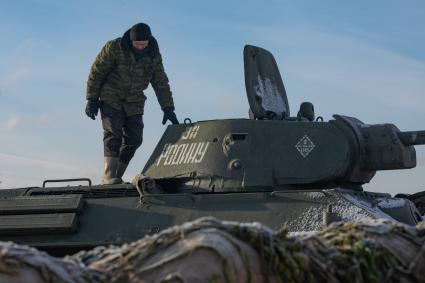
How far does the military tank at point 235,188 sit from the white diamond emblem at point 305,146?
11 mm

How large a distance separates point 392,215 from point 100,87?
387 centimetres

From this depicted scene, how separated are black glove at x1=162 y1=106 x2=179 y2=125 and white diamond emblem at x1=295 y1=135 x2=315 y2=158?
2058mm

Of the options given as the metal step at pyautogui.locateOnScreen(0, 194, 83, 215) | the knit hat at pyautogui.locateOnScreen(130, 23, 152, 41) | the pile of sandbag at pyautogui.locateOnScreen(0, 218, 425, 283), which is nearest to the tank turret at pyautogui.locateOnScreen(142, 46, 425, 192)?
the metal step at pyautogui.locateOnScreen(0, 194, 83, 215)

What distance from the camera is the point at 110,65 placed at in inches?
382

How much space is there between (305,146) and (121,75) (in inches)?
102

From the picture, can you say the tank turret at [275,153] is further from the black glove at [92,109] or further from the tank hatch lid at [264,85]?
the black glove at [92,109]

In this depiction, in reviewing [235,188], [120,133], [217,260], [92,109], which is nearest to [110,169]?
[120,133]

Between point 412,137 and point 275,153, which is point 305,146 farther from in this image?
point 412,137

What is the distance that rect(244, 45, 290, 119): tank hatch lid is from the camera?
31.6 feet

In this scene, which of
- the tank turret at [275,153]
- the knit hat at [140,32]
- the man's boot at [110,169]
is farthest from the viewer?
the man's boot at [110,169]

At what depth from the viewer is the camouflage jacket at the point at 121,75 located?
381 inches

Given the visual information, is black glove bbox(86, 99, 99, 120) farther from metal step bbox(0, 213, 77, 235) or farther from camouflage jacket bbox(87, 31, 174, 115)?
metal step bbox(0, 213, 77, 235)

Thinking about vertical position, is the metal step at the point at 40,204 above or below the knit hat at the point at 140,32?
below

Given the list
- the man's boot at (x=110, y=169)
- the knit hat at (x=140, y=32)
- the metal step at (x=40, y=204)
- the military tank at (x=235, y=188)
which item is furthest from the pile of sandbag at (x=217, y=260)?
the man's boot at (x=110, y=169)
